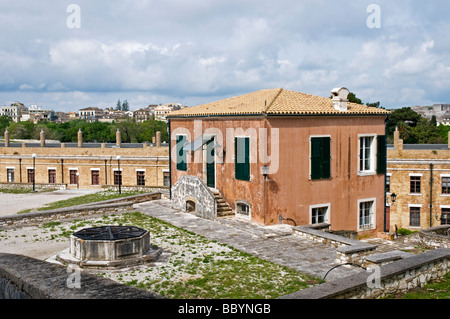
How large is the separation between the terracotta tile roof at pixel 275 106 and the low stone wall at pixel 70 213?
509 centimetres

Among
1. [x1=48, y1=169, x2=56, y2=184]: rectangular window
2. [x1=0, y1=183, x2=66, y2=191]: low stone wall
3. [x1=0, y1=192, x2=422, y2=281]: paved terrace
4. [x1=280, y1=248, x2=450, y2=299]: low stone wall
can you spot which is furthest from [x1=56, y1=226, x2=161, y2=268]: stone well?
[x1=48, y1=169, x2=56, y2=184]: rectangular window

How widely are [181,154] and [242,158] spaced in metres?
5.04

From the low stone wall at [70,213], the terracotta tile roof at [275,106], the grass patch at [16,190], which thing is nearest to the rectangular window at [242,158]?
the terracotta tile roof at [275,106]

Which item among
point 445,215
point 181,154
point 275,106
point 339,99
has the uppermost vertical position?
point 339,99

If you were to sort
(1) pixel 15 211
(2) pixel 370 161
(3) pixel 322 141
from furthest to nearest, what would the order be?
(1) pixel 15 211 < (2) pixel 370 161 < (3) pixel 322 141

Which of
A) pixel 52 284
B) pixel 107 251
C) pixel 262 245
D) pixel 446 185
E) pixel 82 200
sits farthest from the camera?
pixel 446 185

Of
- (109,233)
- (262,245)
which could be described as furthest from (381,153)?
(109,233)

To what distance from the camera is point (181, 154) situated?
23359 mm

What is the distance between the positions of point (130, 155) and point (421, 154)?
23.8 metres

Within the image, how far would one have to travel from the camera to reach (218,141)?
20.6 metres

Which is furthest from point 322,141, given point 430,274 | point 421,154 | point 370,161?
point 421,154

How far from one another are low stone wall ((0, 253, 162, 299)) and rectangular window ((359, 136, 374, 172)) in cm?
1386

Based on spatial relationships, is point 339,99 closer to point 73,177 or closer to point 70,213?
point 70,213

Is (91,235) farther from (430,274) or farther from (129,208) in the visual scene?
(430,274)
